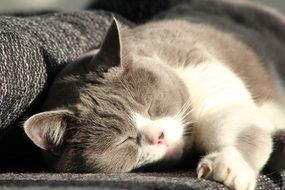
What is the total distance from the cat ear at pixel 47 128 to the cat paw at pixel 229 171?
36 centimetres

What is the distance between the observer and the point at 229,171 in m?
1.19

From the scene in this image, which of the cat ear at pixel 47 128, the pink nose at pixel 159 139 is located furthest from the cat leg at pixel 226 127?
the cat ear at pixel 47 128

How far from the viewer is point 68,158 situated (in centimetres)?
138

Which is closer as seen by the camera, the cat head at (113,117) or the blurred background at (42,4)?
the cat head at (113,117)

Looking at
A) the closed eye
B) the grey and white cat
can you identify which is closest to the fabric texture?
the grey and white cat

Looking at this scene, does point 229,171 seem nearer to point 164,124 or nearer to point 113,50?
point 164,124

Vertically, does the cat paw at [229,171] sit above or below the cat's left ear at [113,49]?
below

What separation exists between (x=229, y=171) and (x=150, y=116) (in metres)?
0.29

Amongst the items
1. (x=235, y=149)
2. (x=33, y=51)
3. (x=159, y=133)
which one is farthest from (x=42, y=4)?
(x=235, y=149)

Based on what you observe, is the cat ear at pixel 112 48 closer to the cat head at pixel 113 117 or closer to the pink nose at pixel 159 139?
the cat head at pixel 113 117

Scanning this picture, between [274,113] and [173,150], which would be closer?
[173,150]

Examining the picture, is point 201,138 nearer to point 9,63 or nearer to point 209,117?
point 209,117

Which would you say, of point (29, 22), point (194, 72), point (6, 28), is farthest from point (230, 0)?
point (6, 28)

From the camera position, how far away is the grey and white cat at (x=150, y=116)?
4.39ft
